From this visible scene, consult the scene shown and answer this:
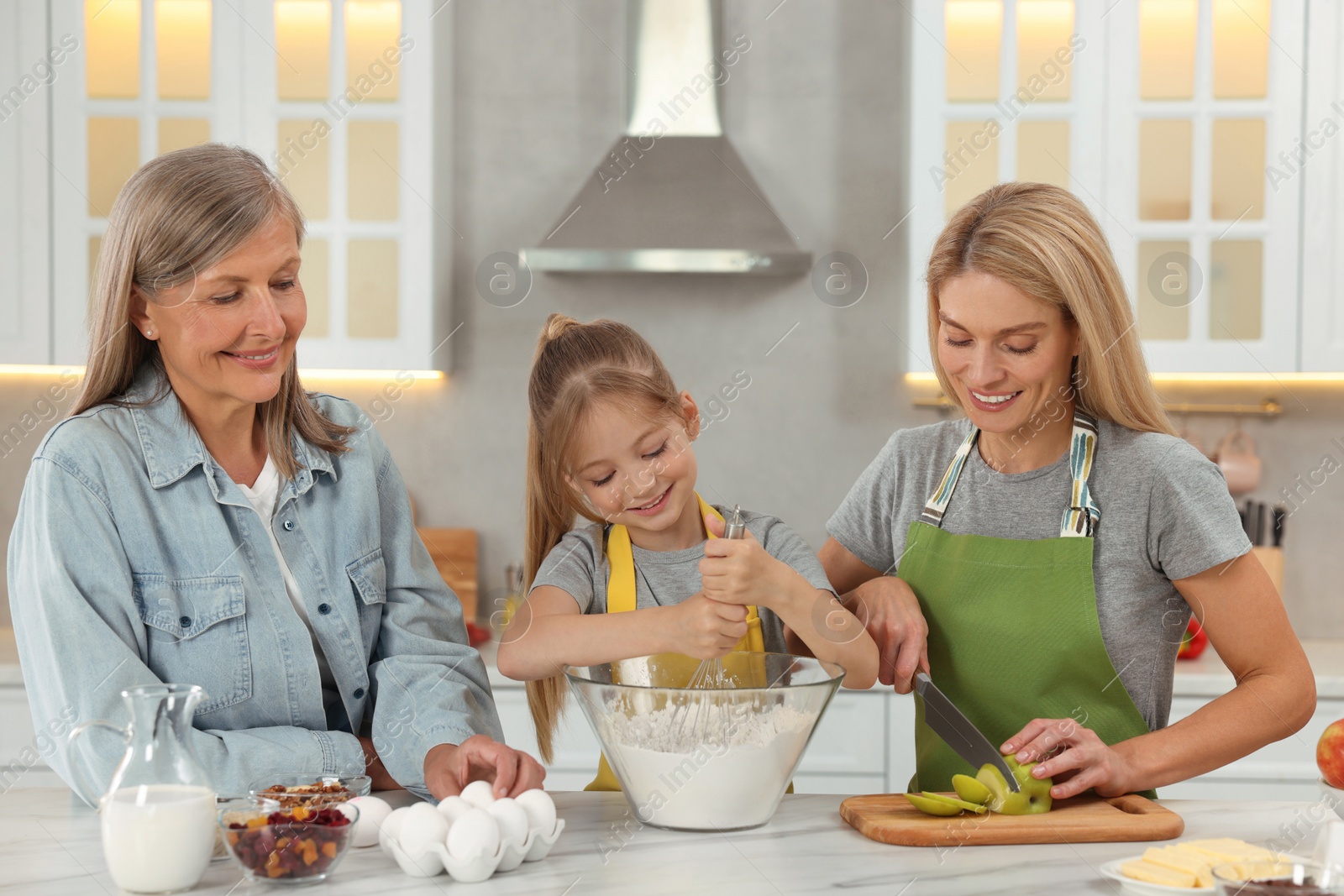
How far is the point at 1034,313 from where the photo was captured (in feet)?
4.04

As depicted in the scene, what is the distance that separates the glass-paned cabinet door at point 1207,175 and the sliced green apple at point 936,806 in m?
1.84

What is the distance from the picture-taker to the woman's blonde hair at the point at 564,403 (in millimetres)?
1330

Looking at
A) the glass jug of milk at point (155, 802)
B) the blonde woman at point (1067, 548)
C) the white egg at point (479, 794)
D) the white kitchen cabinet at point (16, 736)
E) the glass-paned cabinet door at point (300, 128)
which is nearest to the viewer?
the glass jug of milk at point (155, 802)

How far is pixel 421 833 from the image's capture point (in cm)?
94

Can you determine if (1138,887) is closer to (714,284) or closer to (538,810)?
(538,810)

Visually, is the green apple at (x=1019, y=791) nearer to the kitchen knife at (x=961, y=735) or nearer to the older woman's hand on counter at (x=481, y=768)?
the kitchen knife at (x=961, y=735)

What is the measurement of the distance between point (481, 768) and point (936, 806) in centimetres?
45

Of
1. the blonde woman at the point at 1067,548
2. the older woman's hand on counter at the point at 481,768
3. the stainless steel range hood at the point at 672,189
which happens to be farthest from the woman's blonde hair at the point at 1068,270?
the stainless steel range hood at the point at 672,189

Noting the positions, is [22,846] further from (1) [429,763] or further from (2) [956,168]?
(2) [956,168]

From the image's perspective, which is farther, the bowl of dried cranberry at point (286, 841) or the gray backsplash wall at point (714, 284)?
the gray backsplash wall at point (714, 284)

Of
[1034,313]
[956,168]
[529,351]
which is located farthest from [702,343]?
[1034,313]

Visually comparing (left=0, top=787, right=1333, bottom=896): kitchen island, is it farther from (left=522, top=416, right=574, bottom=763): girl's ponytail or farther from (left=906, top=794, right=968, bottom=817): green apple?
(left=522, top=416, right=574, bottom=763): girl's ponytail

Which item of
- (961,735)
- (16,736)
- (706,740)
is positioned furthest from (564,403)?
(16,736)

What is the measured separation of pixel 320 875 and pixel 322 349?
1.95 m
